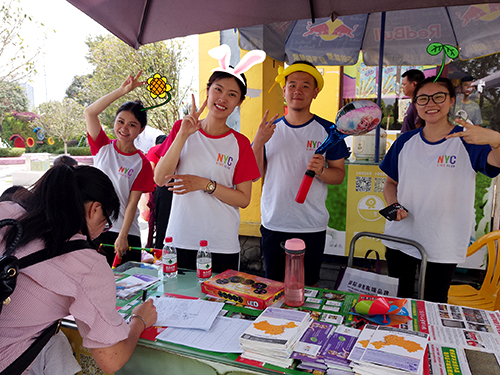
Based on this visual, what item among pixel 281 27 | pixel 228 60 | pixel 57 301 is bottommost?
pixel 57 301

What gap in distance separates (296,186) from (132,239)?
1291 mm

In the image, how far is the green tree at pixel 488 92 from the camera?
718 centimetres

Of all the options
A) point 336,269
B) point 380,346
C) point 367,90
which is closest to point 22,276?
point 380,346

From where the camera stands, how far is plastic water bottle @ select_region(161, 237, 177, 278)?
1878mm

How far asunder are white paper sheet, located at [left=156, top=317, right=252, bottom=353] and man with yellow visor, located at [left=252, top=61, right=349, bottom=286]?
39.5 inches

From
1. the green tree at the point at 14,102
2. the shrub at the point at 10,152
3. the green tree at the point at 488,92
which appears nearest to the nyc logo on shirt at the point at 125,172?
the green tree at the point at 488,92

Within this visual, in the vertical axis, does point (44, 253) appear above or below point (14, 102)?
below

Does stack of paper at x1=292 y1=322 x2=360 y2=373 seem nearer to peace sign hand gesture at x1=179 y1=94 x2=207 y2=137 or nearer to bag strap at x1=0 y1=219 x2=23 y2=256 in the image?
bag strap at x1=0 y1=219 x2=23 y2=256

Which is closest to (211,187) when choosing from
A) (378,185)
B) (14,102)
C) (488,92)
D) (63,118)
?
(378,185)

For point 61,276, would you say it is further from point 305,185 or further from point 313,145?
point 313,145

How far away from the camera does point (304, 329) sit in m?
1.32

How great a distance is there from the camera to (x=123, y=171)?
2.56m

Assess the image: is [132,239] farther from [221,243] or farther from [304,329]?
[304,329]

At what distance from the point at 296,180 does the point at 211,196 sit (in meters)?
0.65
